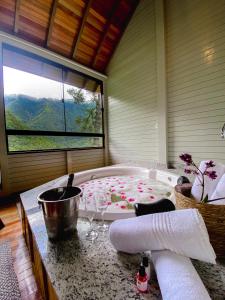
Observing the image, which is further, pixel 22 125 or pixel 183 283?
pixel 22 125

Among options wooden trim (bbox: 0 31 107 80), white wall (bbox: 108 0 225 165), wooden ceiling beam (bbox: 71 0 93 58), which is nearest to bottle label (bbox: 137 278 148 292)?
white wall (bbox: 108 0 225 165)

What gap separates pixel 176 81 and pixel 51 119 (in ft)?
8.61

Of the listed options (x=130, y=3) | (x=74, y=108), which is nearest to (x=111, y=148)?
(x=74, y=108)

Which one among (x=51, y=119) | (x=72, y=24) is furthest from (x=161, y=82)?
(x=51, y=119)

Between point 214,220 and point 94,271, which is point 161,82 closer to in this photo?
point 214,220

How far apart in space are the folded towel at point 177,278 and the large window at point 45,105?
122 inches

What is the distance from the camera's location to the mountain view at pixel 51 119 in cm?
296

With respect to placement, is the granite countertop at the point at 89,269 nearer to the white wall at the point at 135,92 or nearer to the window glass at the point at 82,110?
the white wall at the point at 135,92

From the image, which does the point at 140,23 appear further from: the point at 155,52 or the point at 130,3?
the point at 155,52

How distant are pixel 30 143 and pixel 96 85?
8.03ft

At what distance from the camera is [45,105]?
337 centimetres

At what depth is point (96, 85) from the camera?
4488 millimetres

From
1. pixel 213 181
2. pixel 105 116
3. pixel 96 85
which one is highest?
pixel 96 85

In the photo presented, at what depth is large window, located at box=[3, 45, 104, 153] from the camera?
292 cm
